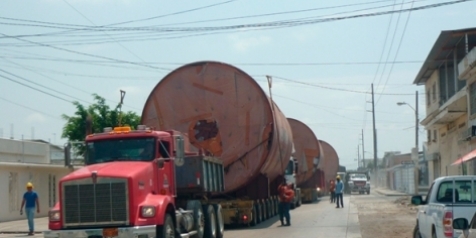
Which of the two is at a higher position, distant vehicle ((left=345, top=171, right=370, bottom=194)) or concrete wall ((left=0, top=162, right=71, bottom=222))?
concrete wall ((left=0, top=162, right=71, bottom=222))

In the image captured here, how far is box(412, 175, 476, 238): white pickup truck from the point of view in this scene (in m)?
11.9

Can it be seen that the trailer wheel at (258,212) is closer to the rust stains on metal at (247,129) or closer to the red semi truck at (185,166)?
the red semi truck at (185,166)

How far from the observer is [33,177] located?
120 feet

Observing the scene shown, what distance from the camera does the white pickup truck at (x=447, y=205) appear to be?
1192cm

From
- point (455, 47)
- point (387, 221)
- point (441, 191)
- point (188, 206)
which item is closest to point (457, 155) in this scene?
point (455, 47)

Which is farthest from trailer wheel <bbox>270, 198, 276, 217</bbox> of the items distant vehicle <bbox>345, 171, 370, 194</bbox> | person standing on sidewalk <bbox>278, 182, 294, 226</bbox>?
distant vehicle <bbox>345, 171, 370, 194</bbox>

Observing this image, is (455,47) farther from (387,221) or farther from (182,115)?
(182,115)

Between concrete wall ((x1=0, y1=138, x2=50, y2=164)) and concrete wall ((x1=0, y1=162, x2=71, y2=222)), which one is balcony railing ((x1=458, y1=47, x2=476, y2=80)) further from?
concrete wall ((x1=0, y1=138, x2=50, y2=164))

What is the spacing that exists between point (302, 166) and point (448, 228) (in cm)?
3095

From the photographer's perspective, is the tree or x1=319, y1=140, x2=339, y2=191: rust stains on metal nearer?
the tree

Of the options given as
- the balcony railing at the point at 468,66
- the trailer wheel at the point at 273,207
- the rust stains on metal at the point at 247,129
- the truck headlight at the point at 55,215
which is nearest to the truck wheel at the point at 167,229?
the truck headlight at the point at 55,215

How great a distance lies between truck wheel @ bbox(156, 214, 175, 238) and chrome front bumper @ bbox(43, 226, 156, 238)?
0.34 metres

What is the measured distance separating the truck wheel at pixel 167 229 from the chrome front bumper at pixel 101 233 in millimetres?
340

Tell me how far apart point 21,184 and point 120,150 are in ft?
65.5
